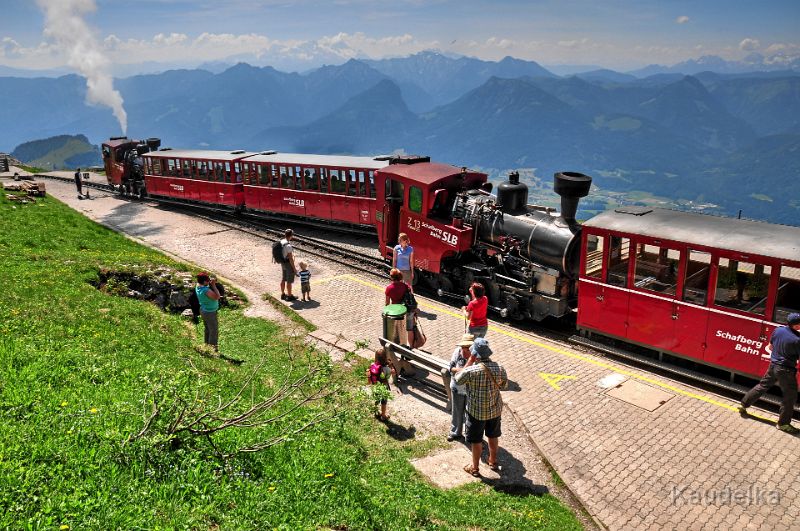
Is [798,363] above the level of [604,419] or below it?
above

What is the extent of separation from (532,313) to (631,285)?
2855 mm

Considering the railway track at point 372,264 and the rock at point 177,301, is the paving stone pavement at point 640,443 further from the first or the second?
the rock at point 177,301

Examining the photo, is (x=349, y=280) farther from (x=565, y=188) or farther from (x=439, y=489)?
(x=439, y=489)

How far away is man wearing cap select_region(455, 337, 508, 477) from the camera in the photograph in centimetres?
754

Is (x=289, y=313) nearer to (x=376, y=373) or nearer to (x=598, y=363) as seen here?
(x=376, y=373)

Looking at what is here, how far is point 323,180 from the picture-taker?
957 inches

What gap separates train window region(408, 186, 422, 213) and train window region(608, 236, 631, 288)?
19.8ft

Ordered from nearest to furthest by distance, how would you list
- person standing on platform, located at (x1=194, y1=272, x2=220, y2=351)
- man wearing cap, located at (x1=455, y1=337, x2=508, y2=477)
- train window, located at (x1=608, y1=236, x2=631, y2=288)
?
1. man wearing cap, located at (x1=455, y1=337, x2=508, y2=477)
2. person standing on platform, located at (x1=194, y1=272, x2=220, y2=351)
3. train window, located at (x1=608, y1=236, x2=631, y2=288)

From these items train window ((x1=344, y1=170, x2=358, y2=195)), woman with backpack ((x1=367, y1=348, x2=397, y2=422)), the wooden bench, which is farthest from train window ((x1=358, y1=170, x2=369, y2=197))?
woman with backpack ((x1=367, y1=348, x2=397, y2=422))

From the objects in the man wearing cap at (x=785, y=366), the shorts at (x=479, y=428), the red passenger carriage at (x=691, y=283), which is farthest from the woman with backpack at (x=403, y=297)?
the man wearing cap at (x=785, y=366)

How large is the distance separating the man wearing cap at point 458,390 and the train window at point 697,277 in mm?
4898

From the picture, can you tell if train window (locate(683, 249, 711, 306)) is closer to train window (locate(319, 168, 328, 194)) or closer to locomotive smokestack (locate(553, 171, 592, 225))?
locomotive smokestack (locate(553, 171, 592, 225))

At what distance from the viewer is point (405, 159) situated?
18375 mm

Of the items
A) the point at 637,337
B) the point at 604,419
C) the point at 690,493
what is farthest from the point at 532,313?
the point at 690,493
